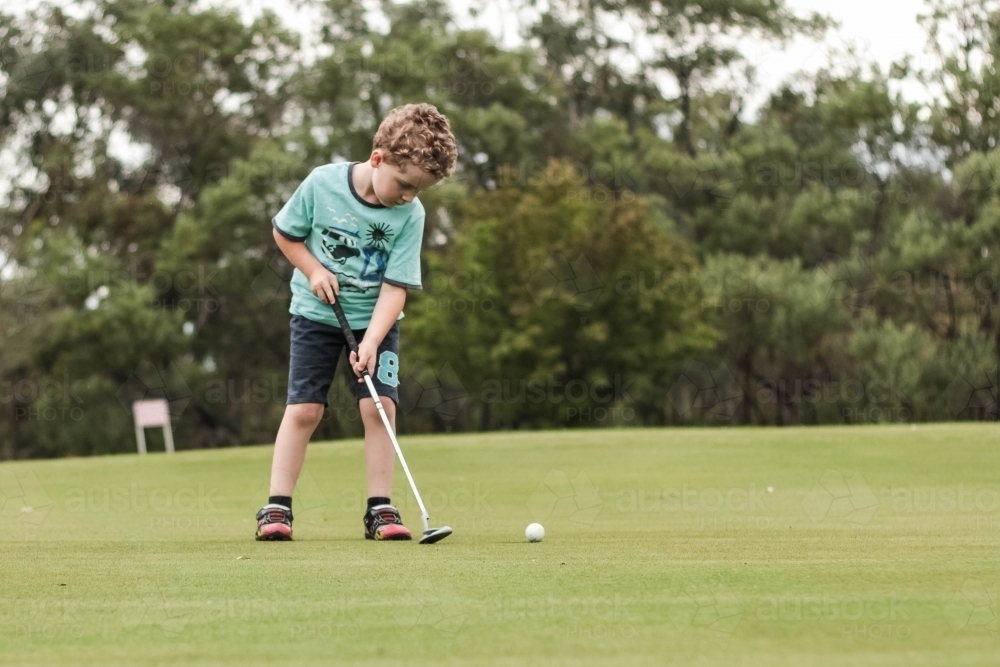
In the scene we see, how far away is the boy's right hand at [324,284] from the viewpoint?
591 cm

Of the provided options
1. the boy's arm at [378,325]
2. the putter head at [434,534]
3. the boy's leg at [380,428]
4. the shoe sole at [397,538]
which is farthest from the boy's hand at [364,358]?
the putter head at [434,534]

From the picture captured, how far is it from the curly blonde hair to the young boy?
0.34ft

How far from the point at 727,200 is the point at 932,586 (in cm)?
4037

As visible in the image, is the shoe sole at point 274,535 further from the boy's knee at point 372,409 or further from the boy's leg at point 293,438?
the boy's knee at point 372,409

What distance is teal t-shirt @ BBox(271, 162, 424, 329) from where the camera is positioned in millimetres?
6051

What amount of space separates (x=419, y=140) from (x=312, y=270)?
0.75 metres

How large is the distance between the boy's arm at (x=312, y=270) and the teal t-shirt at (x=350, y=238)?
4 cm

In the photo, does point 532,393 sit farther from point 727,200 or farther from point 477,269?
point 727,200

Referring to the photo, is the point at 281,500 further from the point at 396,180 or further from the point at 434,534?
the point at 396,180

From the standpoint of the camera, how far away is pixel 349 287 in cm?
607

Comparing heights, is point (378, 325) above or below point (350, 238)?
below

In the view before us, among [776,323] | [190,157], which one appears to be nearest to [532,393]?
[776,323]

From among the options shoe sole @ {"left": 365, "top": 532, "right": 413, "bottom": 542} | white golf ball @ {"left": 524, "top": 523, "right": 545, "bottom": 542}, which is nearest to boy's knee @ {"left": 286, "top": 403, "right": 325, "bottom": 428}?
shoe sole @ {"left": 365, "top": 532, "right": 413, "bottom": 542}

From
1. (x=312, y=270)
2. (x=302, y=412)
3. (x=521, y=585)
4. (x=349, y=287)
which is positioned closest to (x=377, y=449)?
(x=302, y=412)
